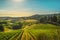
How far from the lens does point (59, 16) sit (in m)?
2.96

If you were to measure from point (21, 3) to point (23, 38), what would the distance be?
2.21 feet

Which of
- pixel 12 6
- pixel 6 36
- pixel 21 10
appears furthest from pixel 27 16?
pixel 6 36

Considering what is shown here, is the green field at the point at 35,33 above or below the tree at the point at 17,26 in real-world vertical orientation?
below

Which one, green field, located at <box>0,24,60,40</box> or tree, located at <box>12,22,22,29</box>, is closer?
green field, located at <box>0,24,60,40</box>

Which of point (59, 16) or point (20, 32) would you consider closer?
point (20, 32)

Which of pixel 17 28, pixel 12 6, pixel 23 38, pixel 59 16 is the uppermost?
pixel 12 6

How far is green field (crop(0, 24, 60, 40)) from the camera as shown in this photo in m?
2.68

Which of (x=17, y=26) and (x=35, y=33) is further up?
(x=17, y=26)

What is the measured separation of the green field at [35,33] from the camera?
106 inches

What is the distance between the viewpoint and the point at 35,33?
2.76m

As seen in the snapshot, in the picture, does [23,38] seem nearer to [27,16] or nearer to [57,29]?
[27,16]

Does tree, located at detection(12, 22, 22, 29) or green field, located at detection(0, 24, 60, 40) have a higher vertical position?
tree, located at detection(12, 22, 22, 29)

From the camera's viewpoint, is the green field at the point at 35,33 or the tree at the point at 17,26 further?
the tree at the point at 17,26

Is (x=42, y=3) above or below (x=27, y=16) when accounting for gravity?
above
